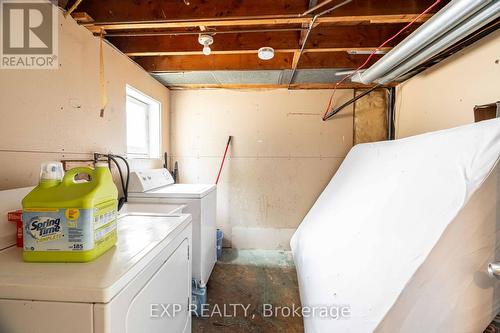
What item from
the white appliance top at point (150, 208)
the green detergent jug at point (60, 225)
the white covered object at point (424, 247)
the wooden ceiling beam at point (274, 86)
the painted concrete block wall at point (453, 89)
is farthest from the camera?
the wooden ceiling beam at point (274, 86)

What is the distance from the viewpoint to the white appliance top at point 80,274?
547mm

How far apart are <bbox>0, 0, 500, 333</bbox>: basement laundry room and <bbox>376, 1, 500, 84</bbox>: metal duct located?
0.5 inches

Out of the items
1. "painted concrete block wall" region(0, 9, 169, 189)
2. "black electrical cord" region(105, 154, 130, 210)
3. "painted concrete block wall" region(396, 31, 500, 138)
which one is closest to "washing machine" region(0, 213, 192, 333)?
"painted concrete block wall" region(0, 9, 169, 189)

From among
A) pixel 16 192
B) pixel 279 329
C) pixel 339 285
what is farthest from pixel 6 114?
pixel 279 329

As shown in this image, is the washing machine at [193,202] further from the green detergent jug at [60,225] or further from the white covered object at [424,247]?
the green detergent jug at [60,225]

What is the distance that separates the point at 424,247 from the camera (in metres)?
0.95

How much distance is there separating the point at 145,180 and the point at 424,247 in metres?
1.98

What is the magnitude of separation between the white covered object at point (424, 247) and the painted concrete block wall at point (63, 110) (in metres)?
1.76

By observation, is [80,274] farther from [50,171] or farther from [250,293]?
[250,293]

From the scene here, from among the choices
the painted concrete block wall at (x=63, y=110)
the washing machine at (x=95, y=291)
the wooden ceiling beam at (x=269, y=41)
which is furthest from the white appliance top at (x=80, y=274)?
the wooden ceiling beam at (x=269, y=41)

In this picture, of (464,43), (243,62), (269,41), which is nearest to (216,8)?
(269,41)

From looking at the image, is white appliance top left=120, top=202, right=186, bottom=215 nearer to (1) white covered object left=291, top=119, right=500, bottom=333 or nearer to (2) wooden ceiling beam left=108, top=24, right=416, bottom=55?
(1) white covered object left=291, top=119, right=500, bottom=333

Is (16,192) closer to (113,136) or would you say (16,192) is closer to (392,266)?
(113,136)

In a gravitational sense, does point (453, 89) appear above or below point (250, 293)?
above
